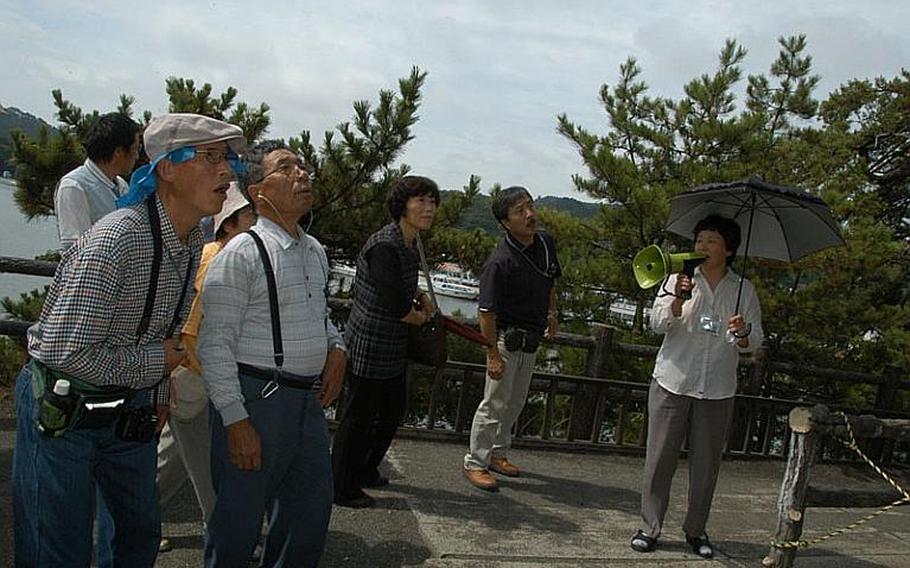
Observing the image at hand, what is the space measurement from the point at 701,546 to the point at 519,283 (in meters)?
1.75

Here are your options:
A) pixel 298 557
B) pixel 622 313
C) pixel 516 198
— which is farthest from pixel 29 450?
pixel 622 313

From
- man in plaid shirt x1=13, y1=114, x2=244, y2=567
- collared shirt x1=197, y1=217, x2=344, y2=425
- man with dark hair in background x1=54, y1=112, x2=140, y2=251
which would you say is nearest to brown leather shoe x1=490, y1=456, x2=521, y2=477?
collared shirt x1=197, y1=217, x2=344, y2=425

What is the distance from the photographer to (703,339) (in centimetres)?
391

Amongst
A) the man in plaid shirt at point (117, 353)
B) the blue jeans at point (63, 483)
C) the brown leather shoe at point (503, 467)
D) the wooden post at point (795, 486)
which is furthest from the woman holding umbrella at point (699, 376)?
the blue jeans at point (63, 483)

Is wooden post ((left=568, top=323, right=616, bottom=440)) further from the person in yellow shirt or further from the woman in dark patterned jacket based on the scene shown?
the person in yellow shirt

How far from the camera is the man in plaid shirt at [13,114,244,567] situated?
6.49 ft

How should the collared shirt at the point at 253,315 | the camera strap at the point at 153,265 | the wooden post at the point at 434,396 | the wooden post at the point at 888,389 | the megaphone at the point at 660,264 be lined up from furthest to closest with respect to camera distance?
the wooden post at the point at 888,389 → the wooden post at the point at 434,396 → the megaphone at the point at 660,264 → the collared shirt at the point at 253,315 → the camera strap at the point at 153,265

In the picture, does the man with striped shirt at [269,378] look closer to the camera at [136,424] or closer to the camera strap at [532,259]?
the camera at [136,424]

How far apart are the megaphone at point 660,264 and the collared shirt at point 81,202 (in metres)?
2.59

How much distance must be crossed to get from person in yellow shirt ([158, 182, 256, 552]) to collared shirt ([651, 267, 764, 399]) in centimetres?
213

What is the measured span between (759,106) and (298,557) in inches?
395

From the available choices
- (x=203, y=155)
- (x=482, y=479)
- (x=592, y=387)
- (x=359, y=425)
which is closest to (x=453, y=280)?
(x=592, y=387)

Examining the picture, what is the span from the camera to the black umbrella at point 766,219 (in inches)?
162

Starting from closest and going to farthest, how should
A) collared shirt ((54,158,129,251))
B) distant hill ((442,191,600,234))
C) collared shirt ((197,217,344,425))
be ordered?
collared shirt ((197,217,344,425)) < collared shirt ((54,158,129,251)) < distant hill ((442,191,600,234))
